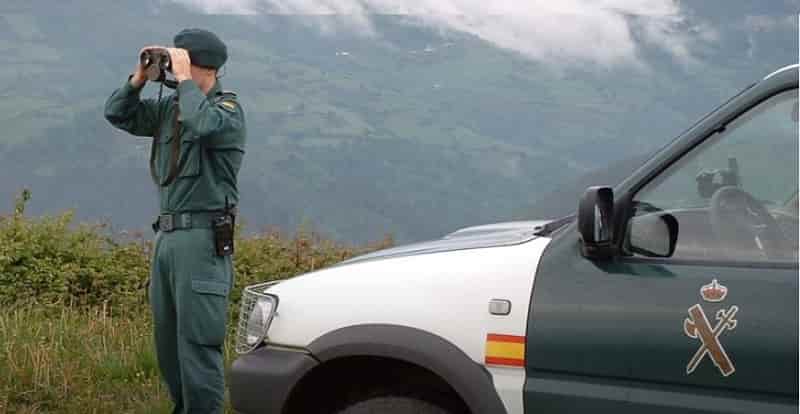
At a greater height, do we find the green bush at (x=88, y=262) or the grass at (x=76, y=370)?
the grass at (x=76, y=370)

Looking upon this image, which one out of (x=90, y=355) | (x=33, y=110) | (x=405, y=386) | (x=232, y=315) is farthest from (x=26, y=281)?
(x=33, y=110)

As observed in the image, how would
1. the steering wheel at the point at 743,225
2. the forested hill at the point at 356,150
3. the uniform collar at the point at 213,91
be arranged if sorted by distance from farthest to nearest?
1. the forested hill at the point at 356,150
2. the uniform collar at the point at 213,91
3. the steering wheel at the point at 743,225

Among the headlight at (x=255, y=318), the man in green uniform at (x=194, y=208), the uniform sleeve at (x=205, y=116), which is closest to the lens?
the headlight at (x=255, y=318)

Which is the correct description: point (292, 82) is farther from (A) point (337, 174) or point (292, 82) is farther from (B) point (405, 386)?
(B) point (405, 386)

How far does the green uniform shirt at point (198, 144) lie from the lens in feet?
14.7

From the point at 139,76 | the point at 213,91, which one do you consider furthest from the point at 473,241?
the point at 139,76

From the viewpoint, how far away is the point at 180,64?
15.2 ft

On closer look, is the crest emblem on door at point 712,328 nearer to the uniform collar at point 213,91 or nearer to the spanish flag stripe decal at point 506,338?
the spanish flag stripe decal at point 506,338

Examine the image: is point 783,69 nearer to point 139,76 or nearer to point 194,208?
point 194,208

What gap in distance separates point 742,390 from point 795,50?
3.32ft

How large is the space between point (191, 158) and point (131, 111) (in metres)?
0.49

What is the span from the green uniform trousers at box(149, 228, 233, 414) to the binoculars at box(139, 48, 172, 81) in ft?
2.26

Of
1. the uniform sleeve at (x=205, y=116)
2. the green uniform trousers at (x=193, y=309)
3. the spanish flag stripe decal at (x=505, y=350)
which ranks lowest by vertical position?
the green uniform trousers at (x=193, y=309)

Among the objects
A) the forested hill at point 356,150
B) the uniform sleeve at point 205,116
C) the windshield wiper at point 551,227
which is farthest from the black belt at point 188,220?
the forested hill at point 356,150
